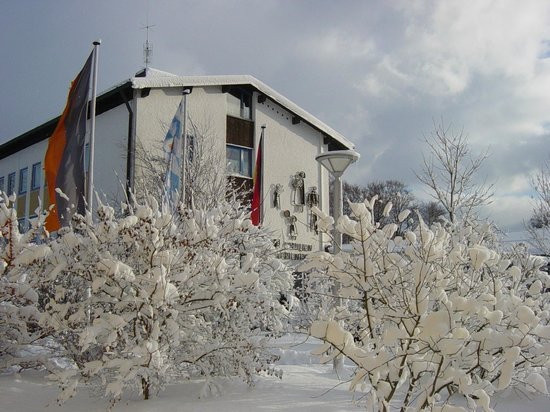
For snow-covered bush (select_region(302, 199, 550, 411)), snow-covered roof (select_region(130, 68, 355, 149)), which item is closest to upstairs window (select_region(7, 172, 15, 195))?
snow-covered roof (select_region(130, 68, 355, 149))

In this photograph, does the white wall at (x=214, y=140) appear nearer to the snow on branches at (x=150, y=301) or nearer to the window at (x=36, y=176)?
the window at (x=36, y=176)

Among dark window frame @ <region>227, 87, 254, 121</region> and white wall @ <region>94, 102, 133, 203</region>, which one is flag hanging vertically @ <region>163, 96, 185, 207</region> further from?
dark window frame @ <region>227, 87, 254, 121</region>

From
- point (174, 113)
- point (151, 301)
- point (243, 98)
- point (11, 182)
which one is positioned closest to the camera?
point (151, 301)

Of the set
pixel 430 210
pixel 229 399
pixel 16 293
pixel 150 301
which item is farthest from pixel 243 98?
pixel 430 210

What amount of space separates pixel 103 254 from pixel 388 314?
3015 millimetres

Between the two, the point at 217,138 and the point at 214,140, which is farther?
the point at 217,138

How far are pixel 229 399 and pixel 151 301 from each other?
1454 millimetres

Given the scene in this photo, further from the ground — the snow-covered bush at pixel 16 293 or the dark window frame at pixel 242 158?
the dark window frame at pixel 242 158

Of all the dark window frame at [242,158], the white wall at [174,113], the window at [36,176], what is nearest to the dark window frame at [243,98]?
the white wall at [174,113]

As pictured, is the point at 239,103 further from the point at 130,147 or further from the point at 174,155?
the point at 174,155

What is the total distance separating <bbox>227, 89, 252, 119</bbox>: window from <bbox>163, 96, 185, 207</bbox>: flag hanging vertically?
970 centimetres

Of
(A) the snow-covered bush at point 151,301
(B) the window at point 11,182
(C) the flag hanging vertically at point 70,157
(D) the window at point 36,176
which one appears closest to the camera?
(A) the snow-covered bush at point 151,301

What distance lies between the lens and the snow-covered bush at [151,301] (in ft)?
15.9

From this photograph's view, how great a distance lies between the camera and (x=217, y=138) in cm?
2012
